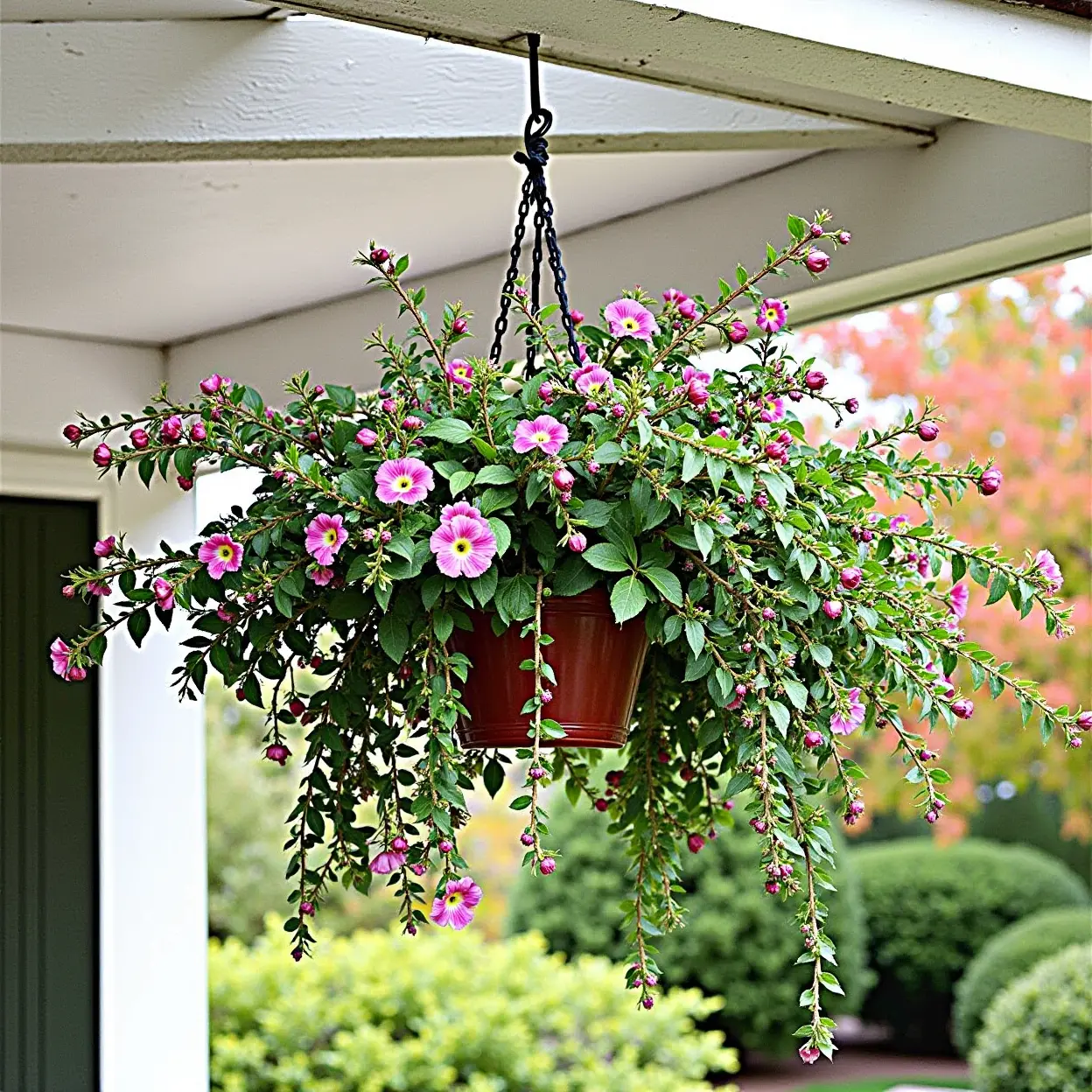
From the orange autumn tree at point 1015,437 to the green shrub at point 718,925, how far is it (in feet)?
3.75

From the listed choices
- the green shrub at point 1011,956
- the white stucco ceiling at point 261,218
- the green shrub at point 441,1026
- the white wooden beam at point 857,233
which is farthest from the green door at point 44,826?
the green shrub at point 1011,956

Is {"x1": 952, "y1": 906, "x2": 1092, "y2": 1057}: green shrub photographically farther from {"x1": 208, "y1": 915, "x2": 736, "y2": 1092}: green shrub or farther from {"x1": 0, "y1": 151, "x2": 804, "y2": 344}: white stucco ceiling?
{"x1": 0, "y1": 151, "x2": 804, "y2": 344}: white stucco ceiling

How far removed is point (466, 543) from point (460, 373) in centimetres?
23

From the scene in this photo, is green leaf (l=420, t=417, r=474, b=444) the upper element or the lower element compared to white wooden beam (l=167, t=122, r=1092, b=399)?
lower

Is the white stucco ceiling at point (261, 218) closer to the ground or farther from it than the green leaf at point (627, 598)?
farther from it

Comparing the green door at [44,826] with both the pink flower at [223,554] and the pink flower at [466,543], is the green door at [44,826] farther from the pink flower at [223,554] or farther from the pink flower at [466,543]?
the pink flower at [466,543]

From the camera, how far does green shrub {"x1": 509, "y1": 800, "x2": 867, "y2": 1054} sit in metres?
6.95

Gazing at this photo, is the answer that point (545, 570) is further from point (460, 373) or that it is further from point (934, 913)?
point (934, 913)

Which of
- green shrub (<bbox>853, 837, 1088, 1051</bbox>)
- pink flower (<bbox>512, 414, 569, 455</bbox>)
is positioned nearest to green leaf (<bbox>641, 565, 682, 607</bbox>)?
pink flower (<bbox>512, 414, 569, 455</bbox>)

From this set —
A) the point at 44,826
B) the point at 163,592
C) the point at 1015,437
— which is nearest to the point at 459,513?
the point at 163,592

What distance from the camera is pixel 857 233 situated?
2.14m

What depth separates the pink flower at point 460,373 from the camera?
1.37 m

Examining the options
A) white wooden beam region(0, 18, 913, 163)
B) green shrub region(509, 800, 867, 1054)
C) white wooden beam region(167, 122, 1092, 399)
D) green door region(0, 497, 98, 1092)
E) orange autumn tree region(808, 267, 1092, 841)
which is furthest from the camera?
green shrub region(509, 800, 867, 1054)

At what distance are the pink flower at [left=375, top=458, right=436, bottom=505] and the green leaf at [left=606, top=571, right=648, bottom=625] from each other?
0.60 ft
